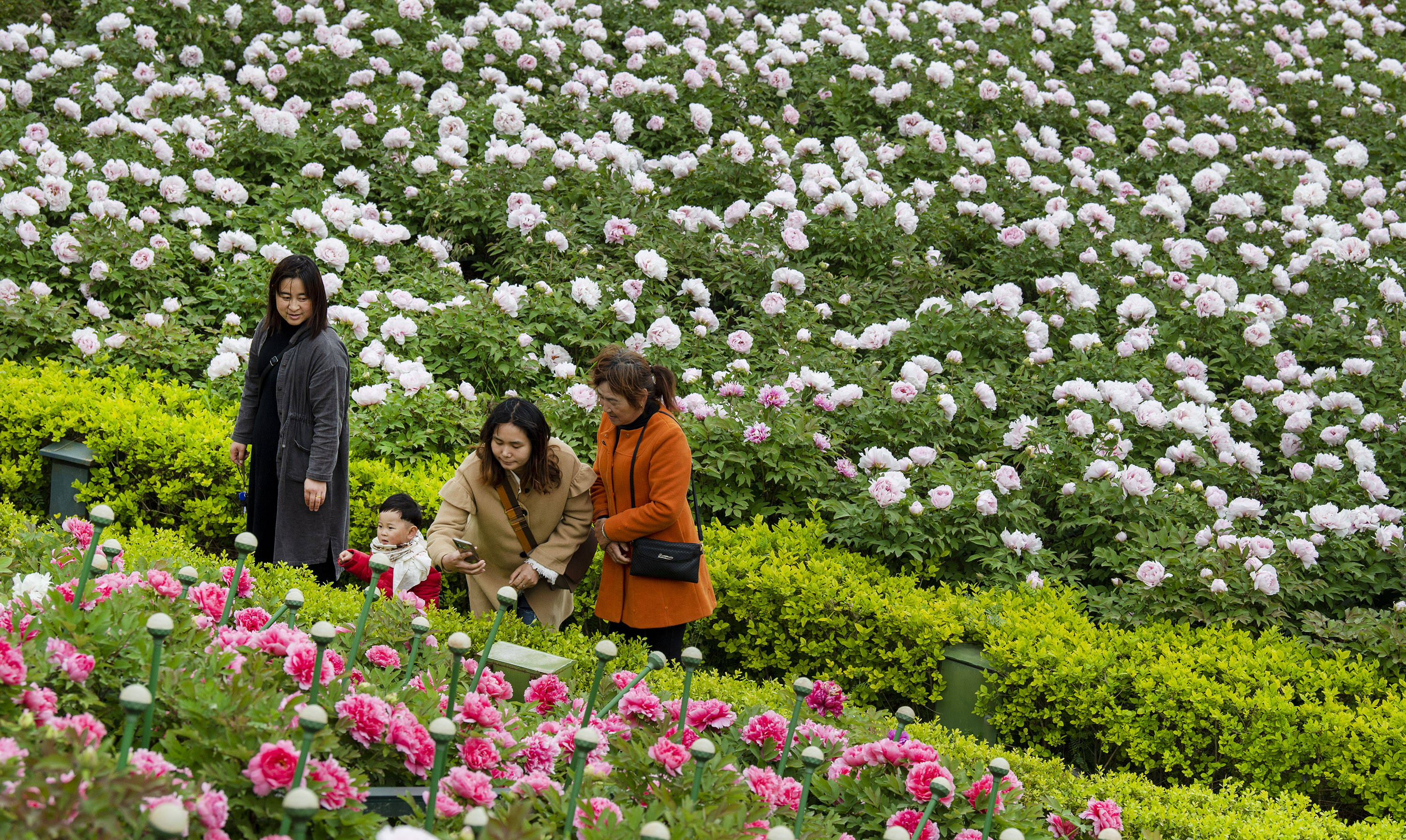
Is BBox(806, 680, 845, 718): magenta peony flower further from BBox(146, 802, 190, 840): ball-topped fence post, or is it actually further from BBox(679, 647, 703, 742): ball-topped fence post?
BBox(146, 802, 190, 840): ball-topped fence post

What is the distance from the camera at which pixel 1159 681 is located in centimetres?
379

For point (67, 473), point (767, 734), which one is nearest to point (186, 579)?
point (767, 734)

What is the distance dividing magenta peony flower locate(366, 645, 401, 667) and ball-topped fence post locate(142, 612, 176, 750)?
1.99ft

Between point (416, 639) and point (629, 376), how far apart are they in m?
1.46

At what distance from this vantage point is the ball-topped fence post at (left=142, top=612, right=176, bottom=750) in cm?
171

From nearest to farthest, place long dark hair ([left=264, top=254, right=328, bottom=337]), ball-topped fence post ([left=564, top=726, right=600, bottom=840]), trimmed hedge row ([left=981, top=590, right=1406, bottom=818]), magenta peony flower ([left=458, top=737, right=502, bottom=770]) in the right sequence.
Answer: ball-topped fence post ([left=564, top=726, right=600, bottom=840])
magenta peony flower ([left=458, top=737, right=502, bottom=770])
trimmed hedge row ([left=981, top=590, right=1406, bottom=818])
long dark hair ([left=264, top=254, right=328, bottom=337])

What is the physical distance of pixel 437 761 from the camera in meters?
1.79

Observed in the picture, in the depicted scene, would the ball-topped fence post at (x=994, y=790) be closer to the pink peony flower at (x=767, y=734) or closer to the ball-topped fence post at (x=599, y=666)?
the pink peony flower at (x=767, y=734)

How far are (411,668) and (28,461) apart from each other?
3.31 meters

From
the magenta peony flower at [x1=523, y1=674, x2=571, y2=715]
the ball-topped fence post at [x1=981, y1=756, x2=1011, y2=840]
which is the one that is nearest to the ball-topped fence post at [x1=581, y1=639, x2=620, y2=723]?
the magenta peony flower at [x1=523, y1=674, x2=571, y2=715]

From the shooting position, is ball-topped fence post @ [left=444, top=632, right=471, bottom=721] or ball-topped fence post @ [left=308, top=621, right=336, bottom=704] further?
ball-topped fence post @ [left=444, top=632, right=471, bottom=721]

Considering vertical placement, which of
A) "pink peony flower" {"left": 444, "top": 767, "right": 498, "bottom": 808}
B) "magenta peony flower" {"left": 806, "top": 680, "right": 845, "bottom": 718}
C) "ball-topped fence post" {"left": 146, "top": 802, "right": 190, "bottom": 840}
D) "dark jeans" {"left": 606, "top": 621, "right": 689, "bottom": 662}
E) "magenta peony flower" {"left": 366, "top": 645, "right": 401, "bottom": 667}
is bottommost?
"dark jeans" {"left": 606, "top": 621, "right": 689, "bottom": 662}

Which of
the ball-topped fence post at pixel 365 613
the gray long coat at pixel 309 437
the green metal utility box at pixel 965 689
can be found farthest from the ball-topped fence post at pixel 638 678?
the gray long coat at pixel 309 437

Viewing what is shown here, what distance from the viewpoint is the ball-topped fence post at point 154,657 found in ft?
5.60
